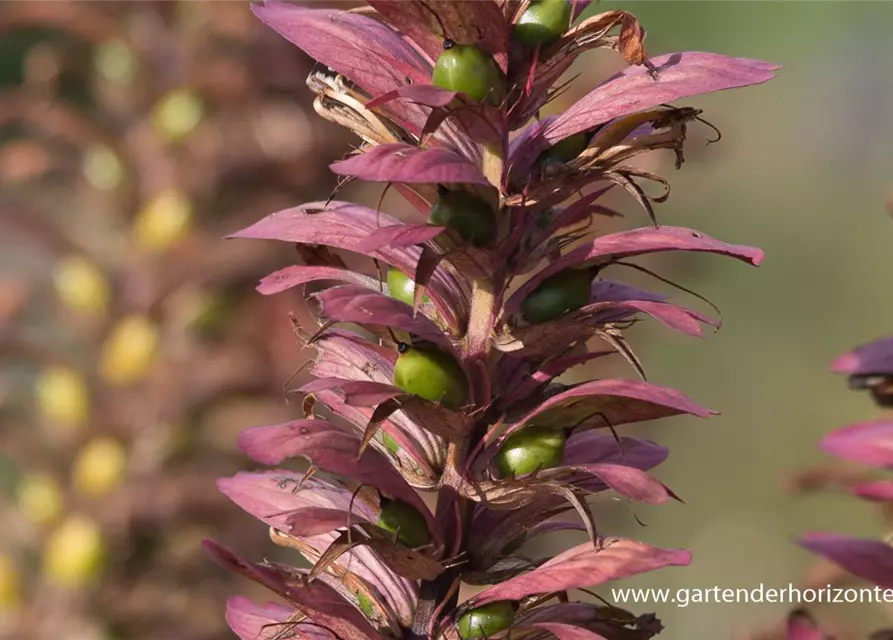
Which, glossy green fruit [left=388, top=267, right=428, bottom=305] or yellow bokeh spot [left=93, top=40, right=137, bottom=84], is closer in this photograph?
glossy green fruit [left=388, top=267, right=428, bottom=305]

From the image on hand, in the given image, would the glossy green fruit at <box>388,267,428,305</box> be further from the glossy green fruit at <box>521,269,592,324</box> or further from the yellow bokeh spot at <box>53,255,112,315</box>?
the yellow bokeh spot at <box>53,255,112,315</box>

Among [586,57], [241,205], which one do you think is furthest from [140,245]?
[586,57]

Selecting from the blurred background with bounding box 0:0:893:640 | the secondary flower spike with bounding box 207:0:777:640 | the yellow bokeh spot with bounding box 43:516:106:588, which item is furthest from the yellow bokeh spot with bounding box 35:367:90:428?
the secondary flower spike with bounding box 207:0:777:640

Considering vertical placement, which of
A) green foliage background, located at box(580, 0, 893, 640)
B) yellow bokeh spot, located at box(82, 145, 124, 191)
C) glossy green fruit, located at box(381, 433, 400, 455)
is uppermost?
yellow bokeh spot, located at box(82, 145, 124, 191)

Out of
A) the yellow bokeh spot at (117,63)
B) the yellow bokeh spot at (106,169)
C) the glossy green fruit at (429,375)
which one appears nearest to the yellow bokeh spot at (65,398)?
the yellow bokeh spot at (106,169)

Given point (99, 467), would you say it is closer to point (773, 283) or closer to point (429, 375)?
point (429, 375)

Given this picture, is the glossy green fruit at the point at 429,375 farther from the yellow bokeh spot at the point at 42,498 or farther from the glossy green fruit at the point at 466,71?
the yellow bokeh spot at the point at 42,498

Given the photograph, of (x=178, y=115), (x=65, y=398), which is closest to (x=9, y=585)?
(x=65, y=398)
